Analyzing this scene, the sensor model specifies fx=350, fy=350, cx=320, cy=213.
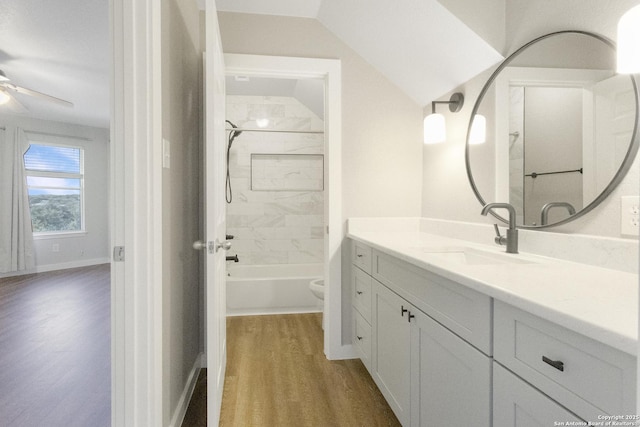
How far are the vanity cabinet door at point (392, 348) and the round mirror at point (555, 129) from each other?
690 millimetres

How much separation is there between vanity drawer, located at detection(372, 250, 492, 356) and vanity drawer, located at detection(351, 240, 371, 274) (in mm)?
322

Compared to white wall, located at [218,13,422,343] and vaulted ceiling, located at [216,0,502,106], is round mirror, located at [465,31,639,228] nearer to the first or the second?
vaulted ceiling, located at [216,0,502,106]

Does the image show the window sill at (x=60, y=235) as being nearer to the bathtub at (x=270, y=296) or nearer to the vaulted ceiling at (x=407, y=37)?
the bathtub at (x=270, y=296)

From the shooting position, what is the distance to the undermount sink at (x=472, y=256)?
1405 millimetres

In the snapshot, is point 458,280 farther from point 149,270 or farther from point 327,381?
point 327,381

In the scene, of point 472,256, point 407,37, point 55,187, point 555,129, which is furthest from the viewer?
point 55,187

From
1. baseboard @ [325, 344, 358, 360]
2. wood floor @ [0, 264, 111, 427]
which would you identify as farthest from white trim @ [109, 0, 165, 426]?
baseboard @ [325, 344, 358, 360]

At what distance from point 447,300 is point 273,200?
3.27 m

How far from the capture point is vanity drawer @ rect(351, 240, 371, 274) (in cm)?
202

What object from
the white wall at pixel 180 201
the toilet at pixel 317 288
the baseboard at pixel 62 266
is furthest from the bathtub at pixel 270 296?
the baseboard at pixel 62 266

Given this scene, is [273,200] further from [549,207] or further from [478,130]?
[549,207]

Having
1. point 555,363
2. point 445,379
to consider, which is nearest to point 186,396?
point 445,379

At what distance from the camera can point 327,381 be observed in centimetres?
212

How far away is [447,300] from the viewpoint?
3.81 ft
